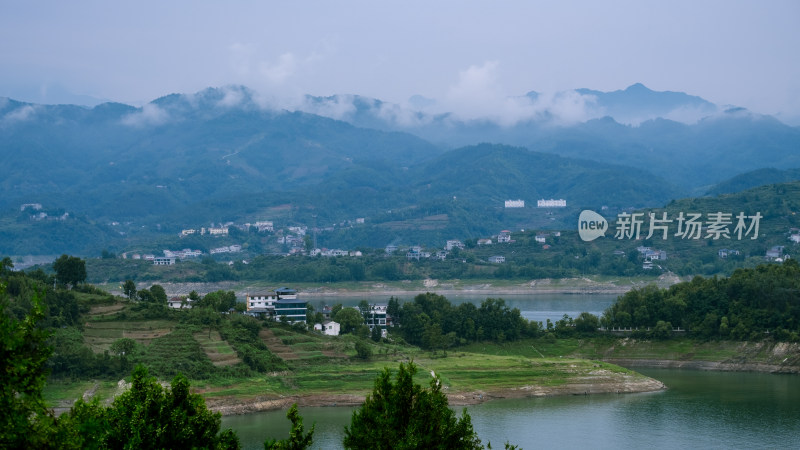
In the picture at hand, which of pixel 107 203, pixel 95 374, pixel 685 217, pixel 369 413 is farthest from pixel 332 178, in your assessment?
pixel 369 413

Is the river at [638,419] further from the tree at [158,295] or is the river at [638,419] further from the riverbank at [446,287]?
the riverbank at [446,287]

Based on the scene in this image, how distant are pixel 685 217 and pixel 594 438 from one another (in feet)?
228

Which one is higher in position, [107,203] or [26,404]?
[107,203]

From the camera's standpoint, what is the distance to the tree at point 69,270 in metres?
40.6

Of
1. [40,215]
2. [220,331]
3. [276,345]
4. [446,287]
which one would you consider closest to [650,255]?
[446,287]

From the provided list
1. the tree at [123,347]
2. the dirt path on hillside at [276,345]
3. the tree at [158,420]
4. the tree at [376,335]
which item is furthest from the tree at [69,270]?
the tree at [158,420]

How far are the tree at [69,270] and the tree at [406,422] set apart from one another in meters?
31.9

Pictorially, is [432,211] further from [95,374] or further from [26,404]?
[26,404]

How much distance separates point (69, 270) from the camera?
1603 inches

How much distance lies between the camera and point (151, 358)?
33.4m

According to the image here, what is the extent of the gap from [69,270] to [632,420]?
959 inches

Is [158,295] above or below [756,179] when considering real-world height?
below

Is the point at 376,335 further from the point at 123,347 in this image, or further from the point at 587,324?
the point at 123,347

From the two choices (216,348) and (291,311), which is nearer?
(216,348)
